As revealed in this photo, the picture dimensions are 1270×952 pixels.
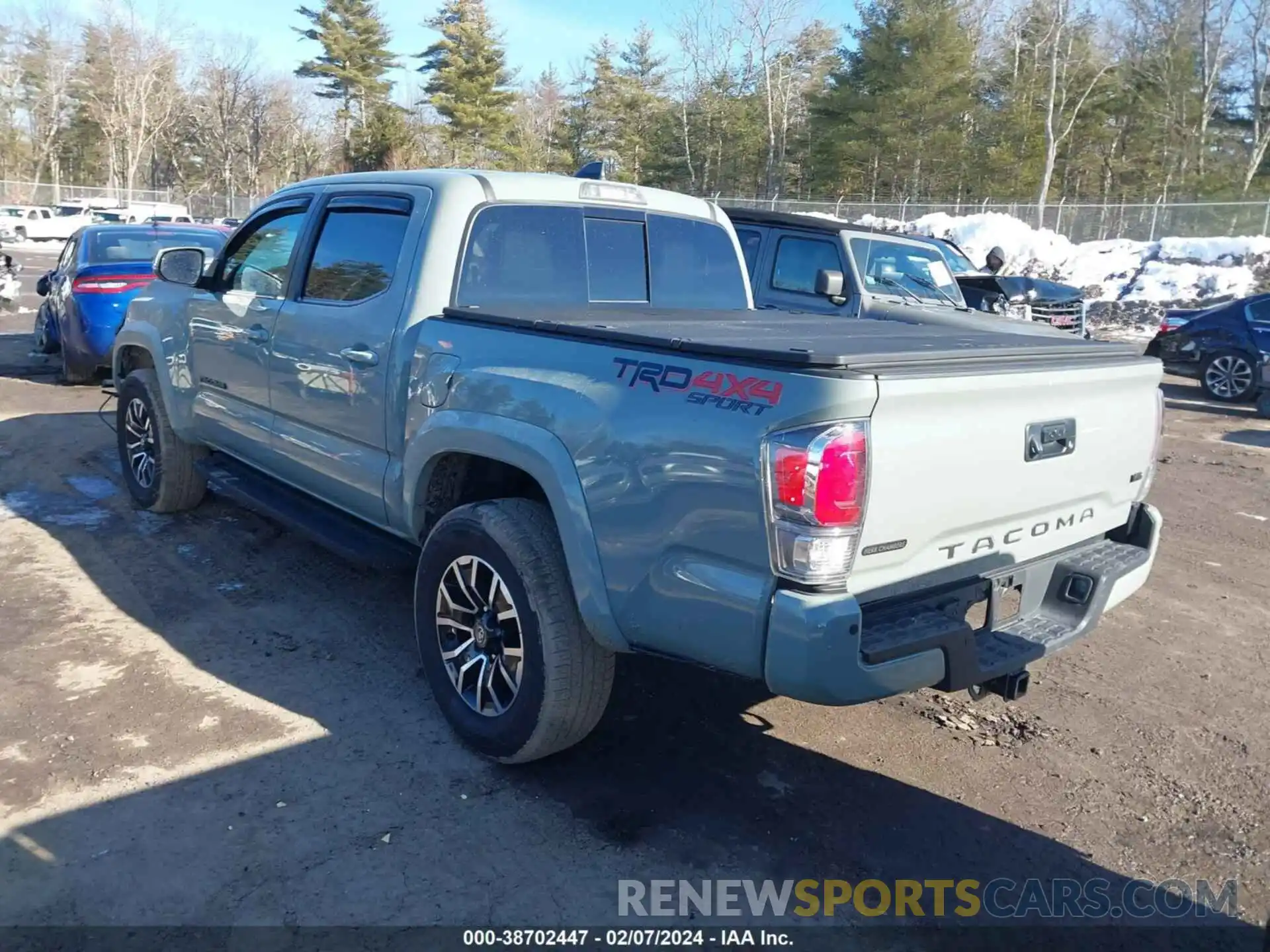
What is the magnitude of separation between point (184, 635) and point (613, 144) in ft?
170

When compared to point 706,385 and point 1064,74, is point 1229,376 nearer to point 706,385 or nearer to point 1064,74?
point 706,385

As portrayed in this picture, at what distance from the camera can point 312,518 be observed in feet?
15.0

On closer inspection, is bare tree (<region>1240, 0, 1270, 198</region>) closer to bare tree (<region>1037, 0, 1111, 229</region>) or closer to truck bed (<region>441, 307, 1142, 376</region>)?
bare tree (<region>1037, 0, 1111, 229</region>)

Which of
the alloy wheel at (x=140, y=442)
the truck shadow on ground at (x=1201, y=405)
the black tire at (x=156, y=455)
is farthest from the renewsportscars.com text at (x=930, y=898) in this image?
the truck shadow on ground at (x=1201, y=405)

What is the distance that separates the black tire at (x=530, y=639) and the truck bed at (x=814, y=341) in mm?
678

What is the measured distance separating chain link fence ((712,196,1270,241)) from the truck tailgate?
22592mm

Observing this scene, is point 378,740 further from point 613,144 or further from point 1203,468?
point 613,144

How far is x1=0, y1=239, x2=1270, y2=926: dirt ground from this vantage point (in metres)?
2.96

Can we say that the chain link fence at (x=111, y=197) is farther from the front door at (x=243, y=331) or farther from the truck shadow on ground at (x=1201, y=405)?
the front door at (x=243, y=331)

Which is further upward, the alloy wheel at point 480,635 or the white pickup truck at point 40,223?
the white pickup truck at point 40,223

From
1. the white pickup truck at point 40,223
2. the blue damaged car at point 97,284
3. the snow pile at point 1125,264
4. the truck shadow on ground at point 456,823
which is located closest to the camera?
the truck shadow on ground at point 456,823

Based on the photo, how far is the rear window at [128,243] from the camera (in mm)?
10367

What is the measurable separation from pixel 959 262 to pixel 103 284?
10211 millimetres

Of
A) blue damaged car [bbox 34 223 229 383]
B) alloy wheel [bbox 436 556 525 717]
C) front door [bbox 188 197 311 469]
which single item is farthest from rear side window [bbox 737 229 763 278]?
alloy wheel [bbox 436 556 525 717]
